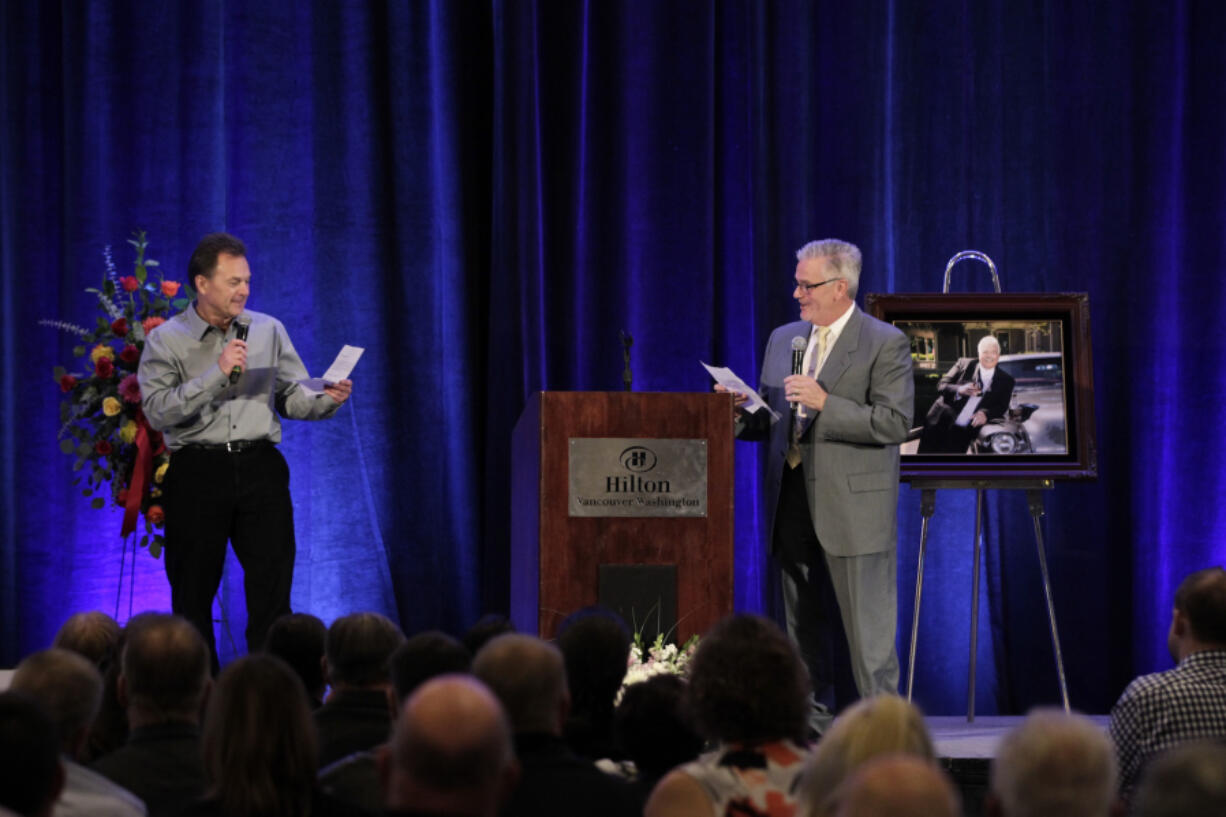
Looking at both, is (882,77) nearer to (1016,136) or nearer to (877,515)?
(1016,136)

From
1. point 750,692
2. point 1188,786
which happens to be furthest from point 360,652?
point 1188,786

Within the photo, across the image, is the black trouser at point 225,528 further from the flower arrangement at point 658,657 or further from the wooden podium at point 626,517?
the flower arrangement at point 658,657

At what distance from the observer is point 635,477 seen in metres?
4.36

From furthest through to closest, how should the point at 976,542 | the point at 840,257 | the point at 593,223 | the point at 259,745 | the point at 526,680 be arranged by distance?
the point at 593,223 < the point at 976,542 < the point at 840,257 < the point at 526,680 < the point at 259,745

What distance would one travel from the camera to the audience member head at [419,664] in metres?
2.69

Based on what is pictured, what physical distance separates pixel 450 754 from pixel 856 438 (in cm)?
317

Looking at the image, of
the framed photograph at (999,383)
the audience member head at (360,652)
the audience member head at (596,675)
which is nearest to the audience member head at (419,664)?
the audience member head at (360,652)

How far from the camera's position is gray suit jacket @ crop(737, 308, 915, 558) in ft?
15.4

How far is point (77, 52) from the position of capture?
5.86 metres

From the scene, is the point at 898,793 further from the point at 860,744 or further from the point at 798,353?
the point at 798,353

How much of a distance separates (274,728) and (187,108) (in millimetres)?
4356

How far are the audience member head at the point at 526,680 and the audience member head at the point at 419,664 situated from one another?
0.36m

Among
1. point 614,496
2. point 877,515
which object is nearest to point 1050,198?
point 877,515

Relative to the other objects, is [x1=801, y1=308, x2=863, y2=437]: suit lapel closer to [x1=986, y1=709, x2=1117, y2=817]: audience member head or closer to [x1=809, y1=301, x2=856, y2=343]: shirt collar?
[x1=809, y1=301, x2=856, y2=343]: shirt collar
